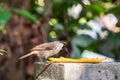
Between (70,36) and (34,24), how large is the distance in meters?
0.51

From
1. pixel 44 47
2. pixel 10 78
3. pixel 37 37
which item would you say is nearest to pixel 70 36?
pixel 37 37

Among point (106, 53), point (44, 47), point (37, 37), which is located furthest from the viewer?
point (106, 53)

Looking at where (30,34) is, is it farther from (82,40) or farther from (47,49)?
(47,49)

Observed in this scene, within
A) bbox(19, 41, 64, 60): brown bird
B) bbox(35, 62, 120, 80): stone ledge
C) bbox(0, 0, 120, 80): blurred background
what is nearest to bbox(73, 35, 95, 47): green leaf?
bbox(0, 0, 120, 80): blurred background

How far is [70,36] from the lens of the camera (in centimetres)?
544

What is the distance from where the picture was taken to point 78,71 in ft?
8.72

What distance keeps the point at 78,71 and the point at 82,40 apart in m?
2.55

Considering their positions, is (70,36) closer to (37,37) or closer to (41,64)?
(37,37)

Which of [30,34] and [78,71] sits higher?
[30,34]

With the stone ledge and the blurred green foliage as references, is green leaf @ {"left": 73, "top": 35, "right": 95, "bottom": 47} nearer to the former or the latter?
the blurred green foliage

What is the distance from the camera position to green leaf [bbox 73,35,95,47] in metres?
5.22

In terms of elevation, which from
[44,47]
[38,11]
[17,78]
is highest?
[38,11]

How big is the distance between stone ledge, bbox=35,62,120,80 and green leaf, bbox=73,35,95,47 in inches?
97.4

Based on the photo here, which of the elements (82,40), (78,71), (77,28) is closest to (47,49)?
(78,71)
